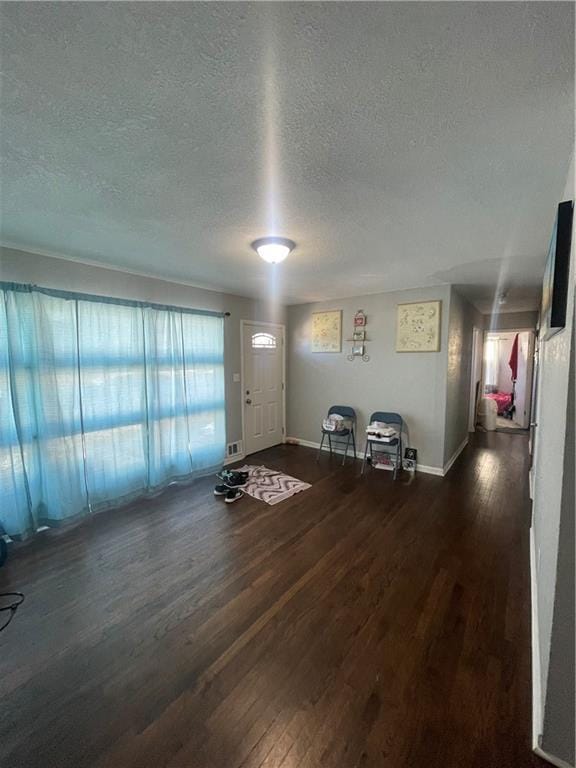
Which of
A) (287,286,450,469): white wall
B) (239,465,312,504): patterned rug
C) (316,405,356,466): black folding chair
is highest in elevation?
(287,286,450,469): white wall

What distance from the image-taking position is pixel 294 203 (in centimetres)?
177

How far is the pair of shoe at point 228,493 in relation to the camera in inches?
130

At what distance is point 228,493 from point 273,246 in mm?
2513

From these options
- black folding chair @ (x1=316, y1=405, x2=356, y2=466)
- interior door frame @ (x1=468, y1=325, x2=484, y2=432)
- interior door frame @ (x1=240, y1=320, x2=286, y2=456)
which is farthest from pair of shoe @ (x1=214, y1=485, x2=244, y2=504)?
interior door frame @ (x1=468, y1=325, x2=484, y2=432)

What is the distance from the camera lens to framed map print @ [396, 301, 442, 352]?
382 cm

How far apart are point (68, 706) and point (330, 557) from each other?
1637 millimetres

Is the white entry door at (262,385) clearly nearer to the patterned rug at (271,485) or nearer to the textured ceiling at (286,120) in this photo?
the patterned rug at (271,485)

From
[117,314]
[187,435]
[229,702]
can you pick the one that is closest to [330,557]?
[229,702]

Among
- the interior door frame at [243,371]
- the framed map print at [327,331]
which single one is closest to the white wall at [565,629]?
the framed map print at [327,331]

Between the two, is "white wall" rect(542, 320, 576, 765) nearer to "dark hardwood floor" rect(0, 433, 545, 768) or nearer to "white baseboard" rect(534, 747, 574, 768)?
"white baseboard" rect(534, 747, 574, 768)

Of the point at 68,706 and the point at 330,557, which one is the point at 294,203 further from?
the point at 68,706

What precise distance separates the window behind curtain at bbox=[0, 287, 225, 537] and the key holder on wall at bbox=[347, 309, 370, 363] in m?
1.99

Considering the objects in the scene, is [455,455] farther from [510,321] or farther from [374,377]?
[510,321]

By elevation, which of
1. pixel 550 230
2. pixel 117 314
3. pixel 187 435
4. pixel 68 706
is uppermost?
pixel 550 230
